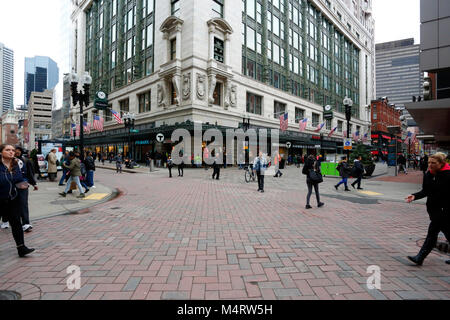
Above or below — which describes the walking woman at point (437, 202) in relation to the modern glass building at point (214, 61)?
below

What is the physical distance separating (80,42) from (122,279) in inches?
2638

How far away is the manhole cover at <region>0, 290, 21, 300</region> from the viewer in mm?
2510

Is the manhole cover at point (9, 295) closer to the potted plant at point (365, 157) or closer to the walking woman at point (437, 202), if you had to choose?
the walking woman at point (437, 202)

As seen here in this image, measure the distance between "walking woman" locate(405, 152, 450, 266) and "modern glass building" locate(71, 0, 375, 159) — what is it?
24.0 metres

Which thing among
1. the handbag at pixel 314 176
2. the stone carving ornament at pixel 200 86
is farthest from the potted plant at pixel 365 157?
the stone carving ornament at pixel 200 86

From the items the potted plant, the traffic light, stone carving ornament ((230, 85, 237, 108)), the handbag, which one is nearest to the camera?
the handbag

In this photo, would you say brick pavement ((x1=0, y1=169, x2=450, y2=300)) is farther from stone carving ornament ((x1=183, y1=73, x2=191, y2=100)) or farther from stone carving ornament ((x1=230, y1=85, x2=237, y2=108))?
stone carving ornament ((x1=230, y1=85, x2=237, y2=108))

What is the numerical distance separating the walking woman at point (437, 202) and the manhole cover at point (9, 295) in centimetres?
543

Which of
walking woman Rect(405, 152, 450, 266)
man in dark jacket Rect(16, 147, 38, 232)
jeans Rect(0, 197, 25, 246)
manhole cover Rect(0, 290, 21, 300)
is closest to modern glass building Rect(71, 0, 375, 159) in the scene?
man in dark jacket Rect(16, 147, 38, 232)

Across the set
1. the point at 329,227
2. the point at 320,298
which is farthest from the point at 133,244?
the point at 329,227

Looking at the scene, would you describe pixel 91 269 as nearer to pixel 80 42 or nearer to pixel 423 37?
pixel 423 37

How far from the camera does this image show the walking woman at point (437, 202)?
3.28m

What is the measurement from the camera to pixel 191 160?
26.5 m
